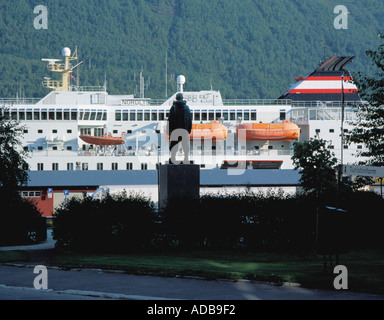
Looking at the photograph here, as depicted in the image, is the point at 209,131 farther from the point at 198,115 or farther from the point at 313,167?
the point at 313,167

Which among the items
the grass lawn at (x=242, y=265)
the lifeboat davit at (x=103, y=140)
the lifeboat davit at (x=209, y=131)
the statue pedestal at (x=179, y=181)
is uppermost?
the lifeboat davit at (x=209, y=131)

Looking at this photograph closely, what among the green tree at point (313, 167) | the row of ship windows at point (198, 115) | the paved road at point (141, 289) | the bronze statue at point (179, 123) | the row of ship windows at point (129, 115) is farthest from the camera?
the row of ship windows at point (198, 115)

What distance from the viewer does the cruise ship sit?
56.8 meters

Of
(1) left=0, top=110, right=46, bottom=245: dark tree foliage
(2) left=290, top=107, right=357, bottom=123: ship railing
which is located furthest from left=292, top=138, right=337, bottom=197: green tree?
(2) left=290, top=107, right=357, bottom=123: ship railing

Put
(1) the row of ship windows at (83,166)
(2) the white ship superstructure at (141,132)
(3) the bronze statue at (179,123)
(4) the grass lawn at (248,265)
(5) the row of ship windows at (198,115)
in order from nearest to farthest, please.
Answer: (4) the grass lawn at (248,265), (3) the bronze statue at (179,123), (1) the row of ship windows at (83,166), (2) the white ship superstructure at (141,132), (5) the row of ship windows at (198,115)

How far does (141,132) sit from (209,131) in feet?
22.6

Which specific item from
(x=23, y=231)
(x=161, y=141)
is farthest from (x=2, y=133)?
(x=161, y=141)

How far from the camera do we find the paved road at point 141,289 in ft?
38.4

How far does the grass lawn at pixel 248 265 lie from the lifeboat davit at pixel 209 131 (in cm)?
4385

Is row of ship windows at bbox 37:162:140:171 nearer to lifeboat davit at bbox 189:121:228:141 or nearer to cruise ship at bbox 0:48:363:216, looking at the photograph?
cruise ship at bbox 0:48:363:216

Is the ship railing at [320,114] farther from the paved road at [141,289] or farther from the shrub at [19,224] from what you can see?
the paved road at [141,289]

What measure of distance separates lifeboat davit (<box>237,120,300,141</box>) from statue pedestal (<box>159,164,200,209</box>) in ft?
138

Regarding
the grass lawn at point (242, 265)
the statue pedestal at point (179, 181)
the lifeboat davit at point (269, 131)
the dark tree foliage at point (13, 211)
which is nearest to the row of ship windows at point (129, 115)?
the lifeboat davit at point (269, 131)
